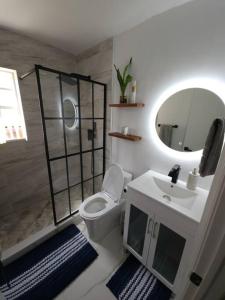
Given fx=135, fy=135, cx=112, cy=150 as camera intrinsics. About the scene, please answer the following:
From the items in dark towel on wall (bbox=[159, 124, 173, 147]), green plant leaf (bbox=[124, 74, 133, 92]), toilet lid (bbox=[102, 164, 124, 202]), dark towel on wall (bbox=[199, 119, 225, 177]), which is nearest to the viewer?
dark towel on wall (bbox=[199, 119, 225, 177])

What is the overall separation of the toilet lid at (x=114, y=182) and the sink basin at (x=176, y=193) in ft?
1.57

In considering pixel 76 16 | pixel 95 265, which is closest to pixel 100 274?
pixel 95 265

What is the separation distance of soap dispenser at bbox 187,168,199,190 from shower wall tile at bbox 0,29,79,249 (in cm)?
167

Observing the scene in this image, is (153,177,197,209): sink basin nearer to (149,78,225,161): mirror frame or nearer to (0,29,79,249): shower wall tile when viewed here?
(149,78,225,161): mirror frame

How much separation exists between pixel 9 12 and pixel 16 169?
1.78m

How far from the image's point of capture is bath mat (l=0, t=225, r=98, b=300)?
1.22 m

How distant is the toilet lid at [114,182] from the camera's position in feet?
5.69

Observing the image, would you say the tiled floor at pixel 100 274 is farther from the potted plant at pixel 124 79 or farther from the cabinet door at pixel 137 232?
the potted plant at pixel 124 79

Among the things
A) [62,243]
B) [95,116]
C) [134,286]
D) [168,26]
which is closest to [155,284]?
[134,286]

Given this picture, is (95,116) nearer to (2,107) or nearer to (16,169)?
(2,107)

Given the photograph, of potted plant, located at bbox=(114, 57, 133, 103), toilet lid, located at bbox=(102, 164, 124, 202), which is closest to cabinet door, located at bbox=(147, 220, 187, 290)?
toilet lid, located at bbox=(102, 164, 124, 202)

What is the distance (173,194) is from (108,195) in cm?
87

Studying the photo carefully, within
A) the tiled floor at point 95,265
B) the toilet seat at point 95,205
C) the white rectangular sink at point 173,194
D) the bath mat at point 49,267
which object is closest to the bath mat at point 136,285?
the tiled floor at point 95,265

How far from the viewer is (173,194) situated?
1325 millimetres
